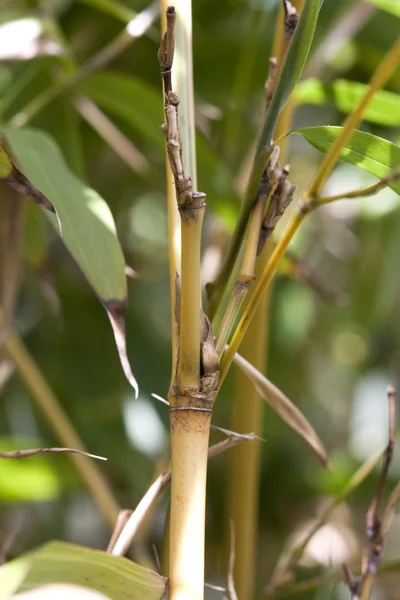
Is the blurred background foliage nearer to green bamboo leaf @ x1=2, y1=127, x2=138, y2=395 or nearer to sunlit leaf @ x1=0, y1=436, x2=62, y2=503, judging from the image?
sunlit leaf @ x1=0, y1=436, x2=62, y2=503

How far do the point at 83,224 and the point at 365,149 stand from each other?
10 centimetres

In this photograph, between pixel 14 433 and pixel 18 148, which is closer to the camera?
pixel 18 148

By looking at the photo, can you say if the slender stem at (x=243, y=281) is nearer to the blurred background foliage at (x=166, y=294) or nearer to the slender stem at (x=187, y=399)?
the slender stem at (x=187, y=399)

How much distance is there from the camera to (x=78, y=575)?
188 millimetres

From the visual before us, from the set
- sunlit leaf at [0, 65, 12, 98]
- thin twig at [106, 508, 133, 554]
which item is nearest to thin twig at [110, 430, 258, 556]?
thin twig at [106, 508, 133, 554]

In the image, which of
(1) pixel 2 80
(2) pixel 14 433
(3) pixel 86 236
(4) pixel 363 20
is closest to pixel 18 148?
(3) pixel 86 236

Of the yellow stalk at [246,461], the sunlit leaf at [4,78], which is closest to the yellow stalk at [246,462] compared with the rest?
the yellow stalk at [246,461]

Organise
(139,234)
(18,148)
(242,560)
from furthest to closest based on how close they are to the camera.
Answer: (139,234), (242,560), (18,148)

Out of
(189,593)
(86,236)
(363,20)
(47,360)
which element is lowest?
(189,593)

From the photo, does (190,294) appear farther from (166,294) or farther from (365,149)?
(166,294)

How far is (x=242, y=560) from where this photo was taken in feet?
1.40

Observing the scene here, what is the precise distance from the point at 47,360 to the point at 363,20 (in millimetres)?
400

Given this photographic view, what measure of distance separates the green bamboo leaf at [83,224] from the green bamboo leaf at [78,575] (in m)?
0.05

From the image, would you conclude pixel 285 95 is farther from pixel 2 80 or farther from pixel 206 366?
pixel 2 80
